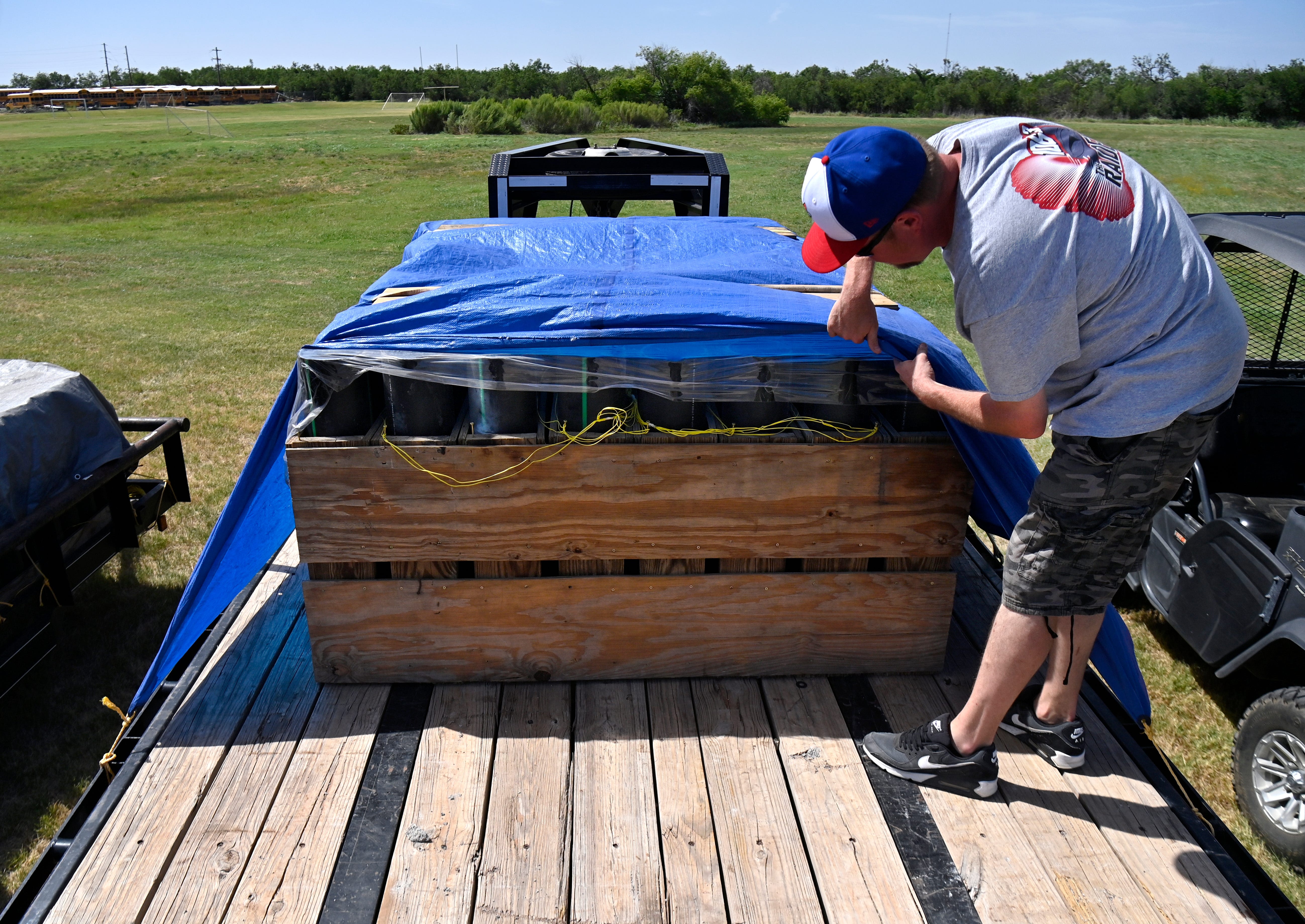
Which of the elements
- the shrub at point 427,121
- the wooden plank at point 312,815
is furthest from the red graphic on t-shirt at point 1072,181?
the shrub at point 427,121

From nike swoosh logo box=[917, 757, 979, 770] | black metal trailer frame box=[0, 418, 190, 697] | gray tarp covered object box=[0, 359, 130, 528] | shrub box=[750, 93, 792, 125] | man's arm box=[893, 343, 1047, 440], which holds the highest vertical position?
shrub box=[750, 93, 792, 125]

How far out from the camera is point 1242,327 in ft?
7.06

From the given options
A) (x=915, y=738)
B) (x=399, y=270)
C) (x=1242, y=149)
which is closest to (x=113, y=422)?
(x=399, y=270)

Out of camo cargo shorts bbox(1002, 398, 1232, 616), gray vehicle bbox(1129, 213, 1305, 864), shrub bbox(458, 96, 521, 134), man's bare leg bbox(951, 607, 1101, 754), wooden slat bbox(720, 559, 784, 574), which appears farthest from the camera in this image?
shrub bbox(458, 96, 521, 134)

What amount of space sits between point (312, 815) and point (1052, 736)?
2.04 m

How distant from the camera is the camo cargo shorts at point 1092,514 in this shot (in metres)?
2.18

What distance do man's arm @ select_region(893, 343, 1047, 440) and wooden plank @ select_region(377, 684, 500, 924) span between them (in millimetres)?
1544

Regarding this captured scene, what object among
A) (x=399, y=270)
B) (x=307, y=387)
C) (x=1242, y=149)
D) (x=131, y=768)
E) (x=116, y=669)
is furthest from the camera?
(x=1242, y=149)

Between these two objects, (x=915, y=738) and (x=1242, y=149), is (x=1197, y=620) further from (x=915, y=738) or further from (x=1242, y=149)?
(x=1242, y=149)

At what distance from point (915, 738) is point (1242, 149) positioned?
3058cm

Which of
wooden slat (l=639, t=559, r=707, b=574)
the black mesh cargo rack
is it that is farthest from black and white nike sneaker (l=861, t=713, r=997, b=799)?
the black mesh cargo rack

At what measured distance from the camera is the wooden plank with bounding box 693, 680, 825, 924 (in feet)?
6.82

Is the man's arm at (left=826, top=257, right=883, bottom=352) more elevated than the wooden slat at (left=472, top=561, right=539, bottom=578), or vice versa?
the man's arm at (left=826, top=257, right=883, bottom=352)

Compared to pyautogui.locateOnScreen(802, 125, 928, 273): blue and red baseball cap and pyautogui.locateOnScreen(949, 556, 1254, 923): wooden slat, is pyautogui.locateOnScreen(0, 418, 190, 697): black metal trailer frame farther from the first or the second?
pyautogui.locateOnScreen(949, 556, 1254, 923): wooden slat
